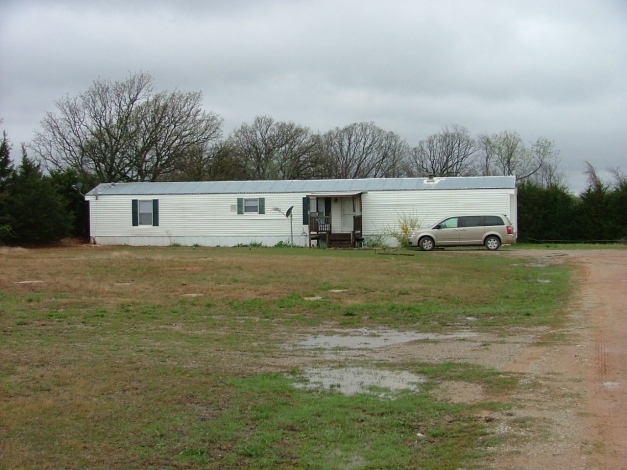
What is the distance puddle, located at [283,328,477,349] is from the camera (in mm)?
9516

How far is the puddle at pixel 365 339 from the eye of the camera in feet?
31.2

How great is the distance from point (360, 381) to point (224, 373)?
145 centimetres

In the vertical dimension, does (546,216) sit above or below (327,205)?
below

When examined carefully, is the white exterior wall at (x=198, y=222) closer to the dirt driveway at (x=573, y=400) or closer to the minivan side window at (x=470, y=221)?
the minivan side window at (x=470, y=221)

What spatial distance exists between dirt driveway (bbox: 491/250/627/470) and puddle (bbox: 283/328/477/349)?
1632mm

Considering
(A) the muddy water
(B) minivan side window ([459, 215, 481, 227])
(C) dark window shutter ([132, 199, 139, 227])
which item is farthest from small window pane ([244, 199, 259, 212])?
(A) the muddy water

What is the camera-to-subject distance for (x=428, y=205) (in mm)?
32094

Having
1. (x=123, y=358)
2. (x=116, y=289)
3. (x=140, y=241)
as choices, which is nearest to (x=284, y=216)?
(x=140, y=241)

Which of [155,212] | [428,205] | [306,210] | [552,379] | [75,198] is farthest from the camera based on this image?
[75,198]

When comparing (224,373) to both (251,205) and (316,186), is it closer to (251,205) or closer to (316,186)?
(251,205)

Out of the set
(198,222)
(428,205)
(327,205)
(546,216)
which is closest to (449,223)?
(428,205)

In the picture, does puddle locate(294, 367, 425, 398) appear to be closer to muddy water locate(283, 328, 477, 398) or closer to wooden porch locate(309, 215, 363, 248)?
muddy water locate(283, 328, 477, 398)

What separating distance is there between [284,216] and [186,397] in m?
27.1

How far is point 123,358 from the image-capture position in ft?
26.9
